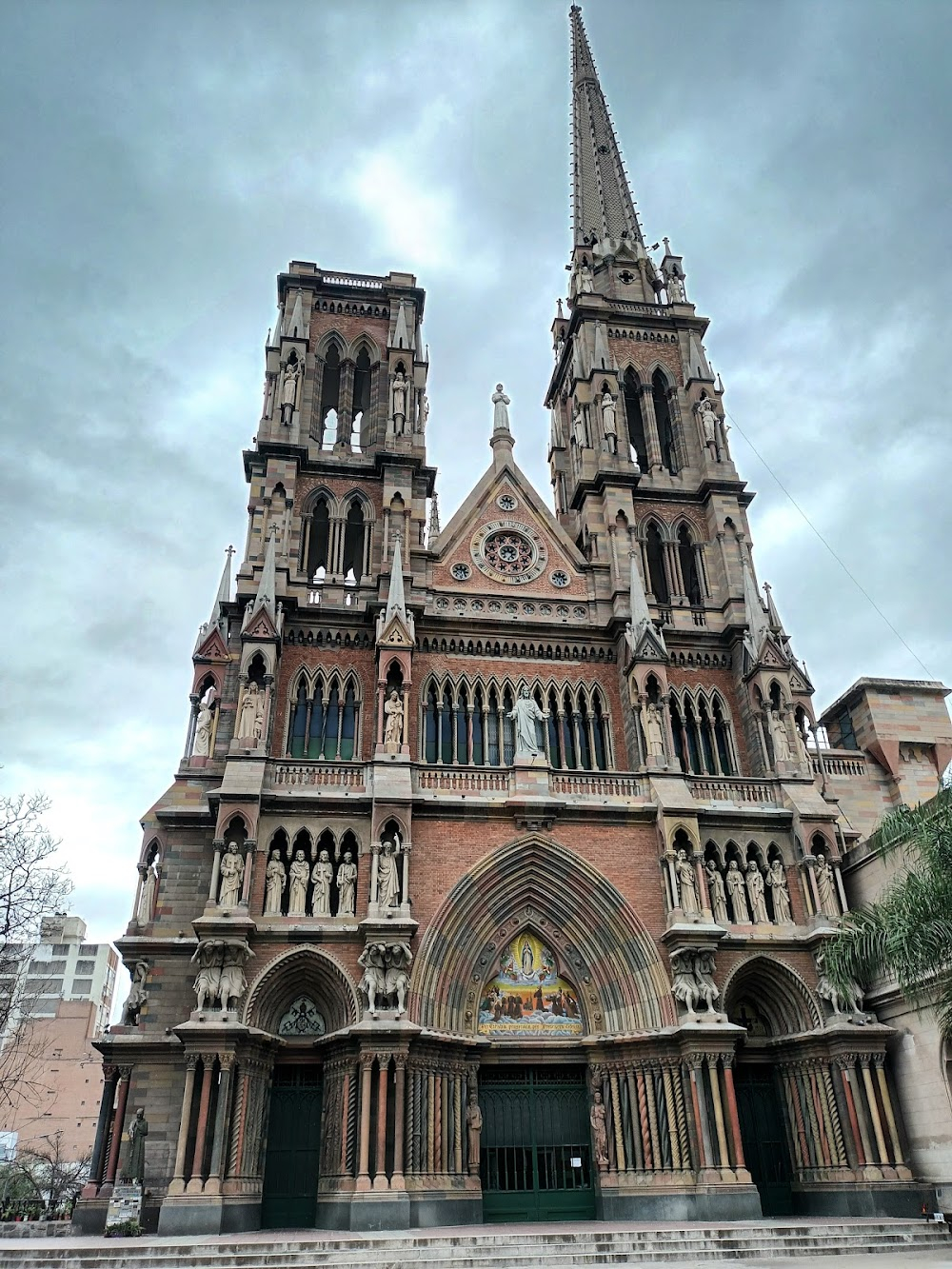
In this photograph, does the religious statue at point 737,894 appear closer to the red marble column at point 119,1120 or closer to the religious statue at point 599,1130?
the religious statue at point 599,1130

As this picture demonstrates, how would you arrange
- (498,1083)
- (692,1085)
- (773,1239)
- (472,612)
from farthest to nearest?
(472,612) < (498,1083) < (692,1085) < (773,1239)

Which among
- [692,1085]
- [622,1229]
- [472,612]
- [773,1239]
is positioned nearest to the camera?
[773,1239]

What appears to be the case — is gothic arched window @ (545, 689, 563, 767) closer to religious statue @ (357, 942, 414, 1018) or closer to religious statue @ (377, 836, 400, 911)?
religious statue @ (377, 836, 400, 911)

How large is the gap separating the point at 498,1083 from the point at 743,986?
240 inches

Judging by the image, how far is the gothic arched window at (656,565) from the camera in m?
29.5

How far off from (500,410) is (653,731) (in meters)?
12.9

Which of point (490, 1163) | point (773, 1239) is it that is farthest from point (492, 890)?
point (773, 1239)

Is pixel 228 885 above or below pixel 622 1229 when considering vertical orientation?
above

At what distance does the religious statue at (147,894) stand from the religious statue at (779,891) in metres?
14.4

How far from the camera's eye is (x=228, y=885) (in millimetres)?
20406

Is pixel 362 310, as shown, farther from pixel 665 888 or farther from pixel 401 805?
pixel 665 888

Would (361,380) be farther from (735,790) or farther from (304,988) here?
(304,988)

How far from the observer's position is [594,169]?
4169 cm

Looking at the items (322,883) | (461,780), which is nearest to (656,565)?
(461,780)
